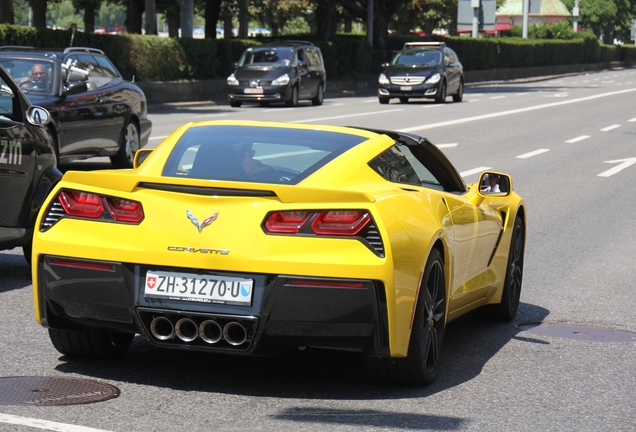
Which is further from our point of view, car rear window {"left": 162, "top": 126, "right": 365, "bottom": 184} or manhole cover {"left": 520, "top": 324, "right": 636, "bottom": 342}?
manhole cover {"left": 520, "top": 324, "right": 636, "bottom": 342}

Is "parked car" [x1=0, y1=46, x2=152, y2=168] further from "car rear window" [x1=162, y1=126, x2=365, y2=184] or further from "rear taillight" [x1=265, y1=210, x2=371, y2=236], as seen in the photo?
"rear taillight" [x1=265, y1=210, x2=371, y2=236]

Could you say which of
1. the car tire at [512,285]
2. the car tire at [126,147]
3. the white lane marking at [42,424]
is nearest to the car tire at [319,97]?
the car tire at [126,147]

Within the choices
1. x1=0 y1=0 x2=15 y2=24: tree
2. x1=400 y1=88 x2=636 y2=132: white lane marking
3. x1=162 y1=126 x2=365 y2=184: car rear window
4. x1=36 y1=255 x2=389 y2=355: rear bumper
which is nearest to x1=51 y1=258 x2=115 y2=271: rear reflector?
x1=36 y1=255 x2=389 y2=355: rear bumper

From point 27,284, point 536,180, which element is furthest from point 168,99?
point 27,284

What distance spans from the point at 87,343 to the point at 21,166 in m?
2.76

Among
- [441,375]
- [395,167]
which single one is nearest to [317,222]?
[395,167]

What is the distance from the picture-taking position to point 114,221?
18.5 feet

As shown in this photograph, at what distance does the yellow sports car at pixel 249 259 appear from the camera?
5379 mm

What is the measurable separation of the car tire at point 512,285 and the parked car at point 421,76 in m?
31.5

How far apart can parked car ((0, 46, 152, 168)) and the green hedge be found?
565 inches

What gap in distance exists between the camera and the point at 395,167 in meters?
6.36

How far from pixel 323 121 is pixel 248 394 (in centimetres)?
2194

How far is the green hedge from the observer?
32.8 metres

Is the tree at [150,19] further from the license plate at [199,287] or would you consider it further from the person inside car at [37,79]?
the license plate at [199,287]
